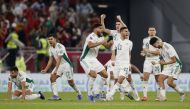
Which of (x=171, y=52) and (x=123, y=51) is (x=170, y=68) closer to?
(x=171, y=52)

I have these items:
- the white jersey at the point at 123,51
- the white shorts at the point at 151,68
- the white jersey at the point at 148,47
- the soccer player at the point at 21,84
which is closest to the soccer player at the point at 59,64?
the soccer player at the point at 21,84

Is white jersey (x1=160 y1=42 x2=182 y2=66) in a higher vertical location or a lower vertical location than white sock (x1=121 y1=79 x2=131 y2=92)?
higher

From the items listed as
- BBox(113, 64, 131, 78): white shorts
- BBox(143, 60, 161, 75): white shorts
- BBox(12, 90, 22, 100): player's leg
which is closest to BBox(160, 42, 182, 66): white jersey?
BBox(113, 64, 131, 78): white shorts

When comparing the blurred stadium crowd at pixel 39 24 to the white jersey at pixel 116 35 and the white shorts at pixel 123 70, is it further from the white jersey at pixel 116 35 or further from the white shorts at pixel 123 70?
the white shorts at pixel 123 70

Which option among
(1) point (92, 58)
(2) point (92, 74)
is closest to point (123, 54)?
(1) point (92, 58)

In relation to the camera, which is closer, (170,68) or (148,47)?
(170,68)

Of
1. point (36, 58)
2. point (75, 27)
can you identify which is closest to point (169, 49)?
point (36, 58)

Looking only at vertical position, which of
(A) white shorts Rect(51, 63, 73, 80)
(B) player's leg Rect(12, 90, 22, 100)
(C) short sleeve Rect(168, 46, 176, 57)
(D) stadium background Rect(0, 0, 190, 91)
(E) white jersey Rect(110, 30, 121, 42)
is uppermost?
(D) stadium background Rect(0, 0, 190, 91)

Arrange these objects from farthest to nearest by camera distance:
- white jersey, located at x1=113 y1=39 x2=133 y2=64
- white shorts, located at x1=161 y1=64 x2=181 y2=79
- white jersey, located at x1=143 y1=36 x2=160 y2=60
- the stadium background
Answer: the stadium background < white jersey, located at x1=143 y1=36 x2=160 y2=60 < white shorts, located at x1=161 y1=64 x2=181 y2=79 < white jersey, located at x1=113 y1=39 x2=133 y2=64

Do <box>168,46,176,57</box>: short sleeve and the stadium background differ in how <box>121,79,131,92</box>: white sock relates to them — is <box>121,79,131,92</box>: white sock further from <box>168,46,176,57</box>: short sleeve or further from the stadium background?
the stadium background

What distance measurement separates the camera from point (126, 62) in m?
26.0

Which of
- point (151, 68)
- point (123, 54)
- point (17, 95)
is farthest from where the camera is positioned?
point (151, 68)

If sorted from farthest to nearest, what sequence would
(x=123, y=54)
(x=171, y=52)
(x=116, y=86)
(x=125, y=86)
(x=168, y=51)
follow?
(x=125, y=86)
(x=123, y=54)
(x=168, y=51)
(x=171, y=52)
(x=116, y=86)

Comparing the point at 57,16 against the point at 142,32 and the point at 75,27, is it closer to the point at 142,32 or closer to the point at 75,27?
the point at 75,27
